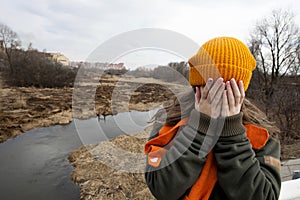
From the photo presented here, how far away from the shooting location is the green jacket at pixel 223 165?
459 millimetres

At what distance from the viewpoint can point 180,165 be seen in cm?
48

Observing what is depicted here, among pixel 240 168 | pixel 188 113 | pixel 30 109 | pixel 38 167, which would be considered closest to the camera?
pixel 240 168

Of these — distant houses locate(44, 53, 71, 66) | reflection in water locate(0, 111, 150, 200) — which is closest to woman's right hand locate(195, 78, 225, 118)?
reflection in water locate(0, 111, 150, 200)

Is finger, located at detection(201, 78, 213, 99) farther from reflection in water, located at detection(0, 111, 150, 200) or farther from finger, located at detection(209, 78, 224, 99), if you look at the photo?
reflection in water, located at detection(0, 111, 150, 200)

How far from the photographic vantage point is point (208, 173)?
49 cm

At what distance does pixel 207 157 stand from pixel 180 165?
0.07 m

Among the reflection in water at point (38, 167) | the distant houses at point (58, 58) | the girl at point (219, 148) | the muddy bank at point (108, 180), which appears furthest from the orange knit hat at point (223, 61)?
the distant houses at point (58, 58)

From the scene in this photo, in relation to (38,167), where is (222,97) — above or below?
A: above

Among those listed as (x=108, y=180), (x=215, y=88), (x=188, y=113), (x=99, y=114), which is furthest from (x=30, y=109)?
(x=215, y=88)

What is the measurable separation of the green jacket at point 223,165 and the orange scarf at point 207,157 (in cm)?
1

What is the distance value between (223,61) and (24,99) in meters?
15.4

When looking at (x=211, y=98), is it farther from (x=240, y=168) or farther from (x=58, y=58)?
(x=58, y=58)

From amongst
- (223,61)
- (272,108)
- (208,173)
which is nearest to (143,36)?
(223,61)

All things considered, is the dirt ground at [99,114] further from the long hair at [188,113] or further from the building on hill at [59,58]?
the building on hill at [59,58]
